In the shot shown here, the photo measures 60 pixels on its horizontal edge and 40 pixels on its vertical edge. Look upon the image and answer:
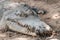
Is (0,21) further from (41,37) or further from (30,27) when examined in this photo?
(41,37)

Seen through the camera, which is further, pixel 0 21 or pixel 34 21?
pixel 0 21

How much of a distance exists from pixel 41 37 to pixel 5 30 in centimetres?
83

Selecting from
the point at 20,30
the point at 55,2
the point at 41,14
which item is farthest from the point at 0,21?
the point at 55,2

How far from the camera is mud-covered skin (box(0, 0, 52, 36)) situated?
3277 mm

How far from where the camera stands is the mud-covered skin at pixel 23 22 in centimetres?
328

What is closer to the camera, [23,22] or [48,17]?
[23,22]

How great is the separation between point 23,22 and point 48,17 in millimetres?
738

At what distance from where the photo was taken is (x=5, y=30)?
370cm

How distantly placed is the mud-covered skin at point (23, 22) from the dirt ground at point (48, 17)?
110 mm

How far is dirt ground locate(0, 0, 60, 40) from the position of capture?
132 inches

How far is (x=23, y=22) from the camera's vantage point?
348cm

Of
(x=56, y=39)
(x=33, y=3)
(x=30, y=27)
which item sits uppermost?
(x=33, y=3)

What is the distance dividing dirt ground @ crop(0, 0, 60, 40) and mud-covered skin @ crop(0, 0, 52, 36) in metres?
0.11

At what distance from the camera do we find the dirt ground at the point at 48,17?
132 inches
